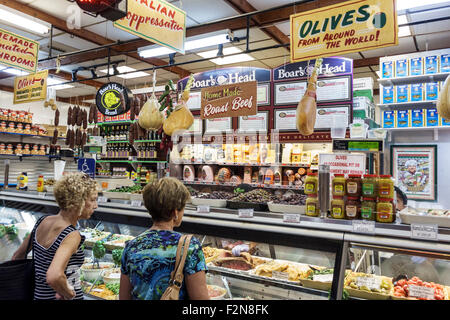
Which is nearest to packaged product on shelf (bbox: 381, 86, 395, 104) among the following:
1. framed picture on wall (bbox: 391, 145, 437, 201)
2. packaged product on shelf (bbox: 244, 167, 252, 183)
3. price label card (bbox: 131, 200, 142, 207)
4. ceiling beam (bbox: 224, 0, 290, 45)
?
framed picture on wall (bbox: 391, 145, 437, 201)

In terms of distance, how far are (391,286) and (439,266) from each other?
13.7 inches

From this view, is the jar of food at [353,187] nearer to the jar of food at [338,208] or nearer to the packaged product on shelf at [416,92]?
the jar of food at [338,208]

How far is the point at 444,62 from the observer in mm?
6289

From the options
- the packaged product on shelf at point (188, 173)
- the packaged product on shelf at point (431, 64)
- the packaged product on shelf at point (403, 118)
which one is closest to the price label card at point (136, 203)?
the packaged product on shelf at point (188, 173)

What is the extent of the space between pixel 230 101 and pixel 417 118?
15.4 feet

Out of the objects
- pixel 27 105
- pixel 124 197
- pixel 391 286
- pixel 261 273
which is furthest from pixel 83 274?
pixel 27 105

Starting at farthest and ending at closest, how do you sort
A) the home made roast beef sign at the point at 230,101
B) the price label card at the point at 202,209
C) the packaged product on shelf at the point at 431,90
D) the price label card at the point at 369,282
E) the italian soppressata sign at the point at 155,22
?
the packaged product on shelf at the point at 431,90
the home made roast beef sign at the point at 230,101
the italian soppressata sign at the point at 155,22
the price label card at the point at 202,209
the price label card at the point at 369,282

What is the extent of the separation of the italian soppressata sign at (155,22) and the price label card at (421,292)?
136 inches

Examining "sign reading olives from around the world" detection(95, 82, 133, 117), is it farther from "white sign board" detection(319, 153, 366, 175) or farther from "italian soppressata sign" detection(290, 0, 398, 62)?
"white sign board" detection(319, 153, 366, 175)

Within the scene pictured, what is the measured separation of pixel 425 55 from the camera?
21.4 feet

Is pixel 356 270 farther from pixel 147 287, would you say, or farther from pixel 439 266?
pixel 147 287

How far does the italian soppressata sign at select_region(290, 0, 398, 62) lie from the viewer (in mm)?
3082

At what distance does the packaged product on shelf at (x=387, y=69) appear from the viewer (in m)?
6.77
